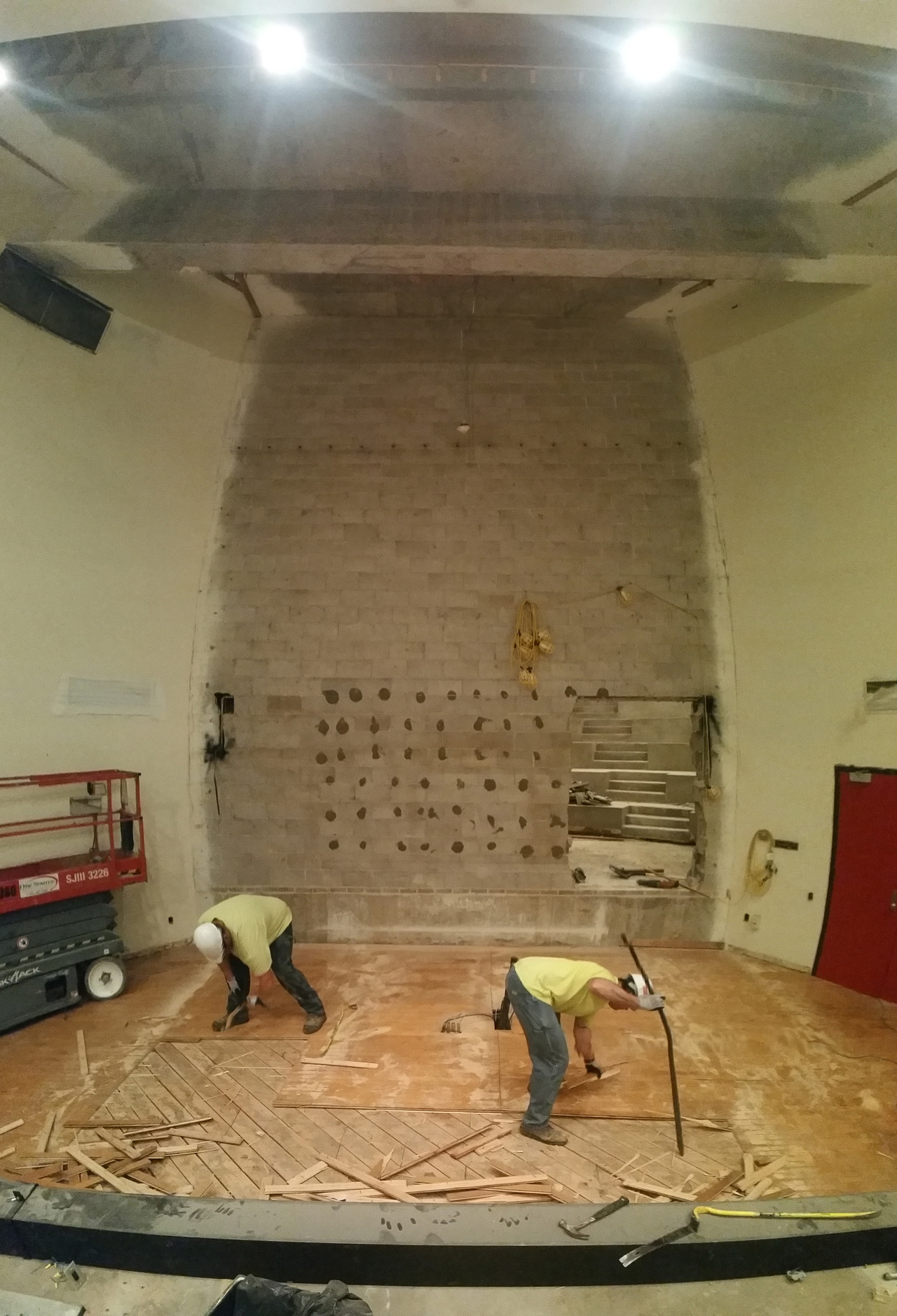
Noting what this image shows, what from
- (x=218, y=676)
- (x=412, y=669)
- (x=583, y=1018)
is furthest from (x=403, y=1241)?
(x=218, y=676)

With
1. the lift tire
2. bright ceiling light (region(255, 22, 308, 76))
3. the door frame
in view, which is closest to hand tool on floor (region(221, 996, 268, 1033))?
the lift tire

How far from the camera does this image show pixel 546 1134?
4.00 meters

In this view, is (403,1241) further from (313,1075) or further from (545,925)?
(545,925)

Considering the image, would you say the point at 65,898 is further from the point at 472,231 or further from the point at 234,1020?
the point at 472,231

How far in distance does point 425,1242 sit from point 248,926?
265 centimetres

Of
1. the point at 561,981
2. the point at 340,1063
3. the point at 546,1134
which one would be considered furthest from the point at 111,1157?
the point at 561,981

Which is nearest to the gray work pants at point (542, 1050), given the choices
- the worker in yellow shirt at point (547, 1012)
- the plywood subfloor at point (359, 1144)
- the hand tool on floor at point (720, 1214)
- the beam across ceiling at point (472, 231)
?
the worker in yellow shirt at point (547, 1012)

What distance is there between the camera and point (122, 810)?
6.11 metres

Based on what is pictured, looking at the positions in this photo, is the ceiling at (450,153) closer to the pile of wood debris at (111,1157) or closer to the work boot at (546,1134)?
the work boot at (546,1134)

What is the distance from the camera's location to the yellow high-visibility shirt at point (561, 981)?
403cm

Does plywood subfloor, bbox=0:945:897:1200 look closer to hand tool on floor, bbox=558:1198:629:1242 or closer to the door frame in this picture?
the door frame

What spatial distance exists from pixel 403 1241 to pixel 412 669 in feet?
15.8

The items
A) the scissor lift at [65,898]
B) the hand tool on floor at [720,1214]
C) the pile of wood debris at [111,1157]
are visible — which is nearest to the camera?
the hand tool on floor at [720,1214]

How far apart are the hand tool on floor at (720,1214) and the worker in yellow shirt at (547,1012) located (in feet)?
3.74
